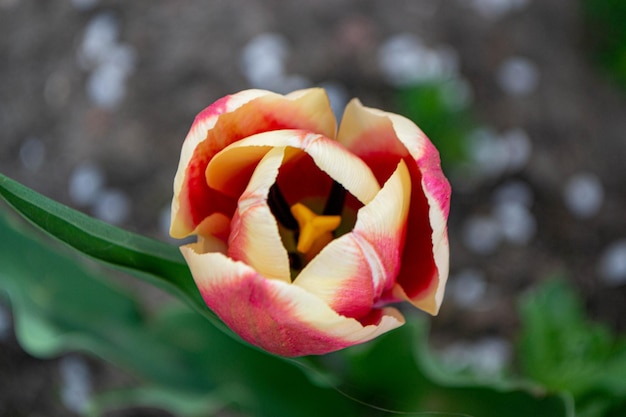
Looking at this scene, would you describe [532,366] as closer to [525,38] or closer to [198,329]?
[198,329]

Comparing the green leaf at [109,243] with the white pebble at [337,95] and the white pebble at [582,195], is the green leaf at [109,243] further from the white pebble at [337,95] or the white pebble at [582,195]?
the white pebble at [582,195]

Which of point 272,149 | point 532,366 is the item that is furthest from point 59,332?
point 532,366

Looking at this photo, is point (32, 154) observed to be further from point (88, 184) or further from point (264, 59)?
point (264, 59)

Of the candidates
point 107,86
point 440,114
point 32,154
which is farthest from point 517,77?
point 32,154

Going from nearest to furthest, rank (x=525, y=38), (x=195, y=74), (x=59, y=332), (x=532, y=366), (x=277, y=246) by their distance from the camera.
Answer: (x=277, y=246), (x=59, y=332), (x=532, y=366), (x=195, y=74), (x=525, y=38)

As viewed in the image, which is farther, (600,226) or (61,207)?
(600,226)

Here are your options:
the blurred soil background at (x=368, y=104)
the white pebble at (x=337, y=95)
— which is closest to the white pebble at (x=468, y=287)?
the blurred soil background at (x=368, y=104)

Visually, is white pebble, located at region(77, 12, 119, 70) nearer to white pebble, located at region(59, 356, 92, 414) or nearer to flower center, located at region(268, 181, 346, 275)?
white pebble, located at region(59, 356, 92, 414)

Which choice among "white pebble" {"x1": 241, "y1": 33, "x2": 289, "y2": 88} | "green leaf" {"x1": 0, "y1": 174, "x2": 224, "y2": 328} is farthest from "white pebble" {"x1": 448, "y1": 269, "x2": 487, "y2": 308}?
"green leaf" {"x1": 0, "y1": 174, "x2": 224, "y2": 328}
